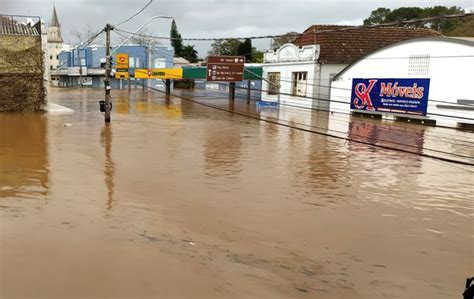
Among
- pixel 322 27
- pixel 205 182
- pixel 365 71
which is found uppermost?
pixel 322 27

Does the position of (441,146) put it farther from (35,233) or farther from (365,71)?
(35,233)

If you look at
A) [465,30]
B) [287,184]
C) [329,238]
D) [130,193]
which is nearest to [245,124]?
[287,184]

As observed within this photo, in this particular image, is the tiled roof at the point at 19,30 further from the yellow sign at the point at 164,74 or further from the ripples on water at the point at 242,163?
the yellow sign at the point at 164,74

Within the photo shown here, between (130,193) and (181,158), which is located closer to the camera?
(130,193)

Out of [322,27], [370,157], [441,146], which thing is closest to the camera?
[370,157]

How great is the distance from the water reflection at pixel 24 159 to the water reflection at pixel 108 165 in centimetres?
133

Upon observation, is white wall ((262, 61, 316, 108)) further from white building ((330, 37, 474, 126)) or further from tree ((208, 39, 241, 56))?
tree ((208, 39, 241, 56))

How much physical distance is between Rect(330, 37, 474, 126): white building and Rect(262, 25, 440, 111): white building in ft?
9.32

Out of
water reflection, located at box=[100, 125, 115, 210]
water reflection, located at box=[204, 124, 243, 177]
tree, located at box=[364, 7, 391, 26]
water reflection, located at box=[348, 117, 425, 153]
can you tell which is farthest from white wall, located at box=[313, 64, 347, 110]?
tree, located at box=[364, 7, 391, 26]

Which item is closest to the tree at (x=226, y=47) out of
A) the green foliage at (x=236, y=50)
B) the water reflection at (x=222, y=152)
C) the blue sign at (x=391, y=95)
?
the green foliage at (x=236, y=50)

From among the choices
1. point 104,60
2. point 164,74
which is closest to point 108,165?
point 164,74

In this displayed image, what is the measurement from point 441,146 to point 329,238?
13.0 meters

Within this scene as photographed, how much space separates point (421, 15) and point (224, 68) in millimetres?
32088

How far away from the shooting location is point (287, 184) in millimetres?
11898
